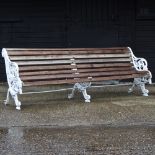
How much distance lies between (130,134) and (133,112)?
1312 mm

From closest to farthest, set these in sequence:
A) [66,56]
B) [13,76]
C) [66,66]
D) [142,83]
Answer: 1. [13,76]
2. [66,66]
3. [66,56]
4. [142,83]

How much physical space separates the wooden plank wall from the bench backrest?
1.52 m

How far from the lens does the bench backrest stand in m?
9.14

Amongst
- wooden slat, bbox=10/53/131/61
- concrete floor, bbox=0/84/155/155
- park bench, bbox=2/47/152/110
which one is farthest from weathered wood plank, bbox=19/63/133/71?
concrete floor, bbox=0/84/155/155

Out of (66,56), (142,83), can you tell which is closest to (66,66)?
(66,56)

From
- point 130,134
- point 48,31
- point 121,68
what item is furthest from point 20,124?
point 48,31

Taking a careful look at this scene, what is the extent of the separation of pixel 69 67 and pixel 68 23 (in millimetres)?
A: 2487

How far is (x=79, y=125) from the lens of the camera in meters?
7.77

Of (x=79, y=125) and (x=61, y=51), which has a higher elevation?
(x=61, y=51)

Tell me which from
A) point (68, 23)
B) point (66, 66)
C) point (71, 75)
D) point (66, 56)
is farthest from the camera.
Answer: point (68, 23)

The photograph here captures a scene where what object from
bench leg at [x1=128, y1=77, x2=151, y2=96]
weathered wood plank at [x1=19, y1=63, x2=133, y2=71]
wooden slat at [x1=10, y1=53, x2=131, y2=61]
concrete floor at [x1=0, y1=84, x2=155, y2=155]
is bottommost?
concrete floor at [x1=0, y1=84, x2=155, y2=155]

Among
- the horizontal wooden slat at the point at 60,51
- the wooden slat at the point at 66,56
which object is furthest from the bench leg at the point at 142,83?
the horizontal wooden slat at the point at 60,51

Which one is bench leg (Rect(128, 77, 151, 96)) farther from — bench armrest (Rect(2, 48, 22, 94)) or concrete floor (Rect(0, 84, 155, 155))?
bench armrest (Rect(2, 48, 22, 94))

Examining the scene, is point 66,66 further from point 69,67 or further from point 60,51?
point 60,51
